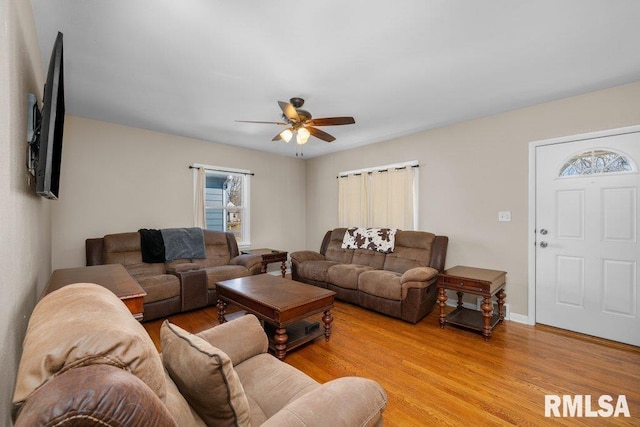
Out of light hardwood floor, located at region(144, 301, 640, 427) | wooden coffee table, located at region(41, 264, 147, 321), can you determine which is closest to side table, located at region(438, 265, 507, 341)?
light hardwood floor, located at region(144, 301, 640, 427)

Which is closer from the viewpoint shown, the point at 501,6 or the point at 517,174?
the point at 501,6

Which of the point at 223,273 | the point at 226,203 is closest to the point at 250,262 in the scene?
the point at 223,273

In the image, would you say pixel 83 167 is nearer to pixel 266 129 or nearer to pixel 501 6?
pixel 266 129

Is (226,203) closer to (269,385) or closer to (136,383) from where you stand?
(269,385)

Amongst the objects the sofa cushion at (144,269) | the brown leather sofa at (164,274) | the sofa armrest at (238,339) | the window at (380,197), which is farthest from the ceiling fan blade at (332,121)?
the sofa cushion at (144,269)

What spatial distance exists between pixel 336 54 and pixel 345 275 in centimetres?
268

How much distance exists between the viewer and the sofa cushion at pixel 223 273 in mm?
3668

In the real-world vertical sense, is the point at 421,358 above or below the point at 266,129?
below

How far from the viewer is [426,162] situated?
4.09 m

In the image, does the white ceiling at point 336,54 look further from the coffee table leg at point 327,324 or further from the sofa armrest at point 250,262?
the coffee table leg at point 327,324

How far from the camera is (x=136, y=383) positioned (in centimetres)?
56

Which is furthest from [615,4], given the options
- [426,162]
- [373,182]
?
[373,182]

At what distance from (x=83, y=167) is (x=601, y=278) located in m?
6.10

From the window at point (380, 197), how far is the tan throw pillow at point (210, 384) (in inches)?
148
